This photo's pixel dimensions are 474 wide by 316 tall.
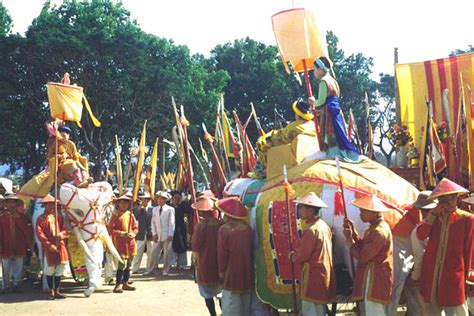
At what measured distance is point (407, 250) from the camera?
6.42 m

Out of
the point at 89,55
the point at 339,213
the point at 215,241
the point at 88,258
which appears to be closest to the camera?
the point at 339,213

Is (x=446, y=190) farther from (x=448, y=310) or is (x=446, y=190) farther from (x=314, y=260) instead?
(x=314, y=260)

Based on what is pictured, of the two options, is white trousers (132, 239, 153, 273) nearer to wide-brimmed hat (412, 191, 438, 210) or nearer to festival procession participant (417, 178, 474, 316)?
wide-brimmed hat (412, 191, 438, 210)

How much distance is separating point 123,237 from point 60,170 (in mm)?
1711

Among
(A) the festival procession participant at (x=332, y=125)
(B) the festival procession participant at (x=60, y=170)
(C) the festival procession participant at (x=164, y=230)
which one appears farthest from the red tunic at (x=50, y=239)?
(A) the festival procession participant at (x=332, y=125)

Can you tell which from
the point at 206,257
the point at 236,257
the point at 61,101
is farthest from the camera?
the point at 61,101

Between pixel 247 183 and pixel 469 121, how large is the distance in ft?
14.1

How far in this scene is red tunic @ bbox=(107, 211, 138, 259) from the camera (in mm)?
10258

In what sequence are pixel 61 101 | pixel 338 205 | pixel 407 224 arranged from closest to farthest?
pixel 407 224 < pixel 338 205 < pixel 61 101

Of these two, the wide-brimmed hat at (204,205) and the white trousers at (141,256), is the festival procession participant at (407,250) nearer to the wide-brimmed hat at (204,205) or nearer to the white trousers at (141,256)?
the wide-brimmed hat at (204,205)

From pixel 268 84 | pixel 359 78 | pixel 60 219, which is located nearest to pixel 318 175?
pixel 60 219

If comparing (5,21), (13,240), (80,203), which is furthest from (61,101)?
(5,21)

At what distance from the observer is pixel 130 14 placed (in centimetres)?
2889

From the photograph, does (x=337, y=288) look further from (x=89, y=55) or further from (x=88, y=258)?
(x=89, y=55)
